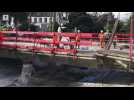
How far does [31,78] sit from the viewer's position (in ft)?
17.2

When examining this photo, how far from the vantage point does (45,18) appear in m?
4.13

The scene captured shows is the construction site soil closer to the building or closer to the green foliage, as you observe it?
the green foliage

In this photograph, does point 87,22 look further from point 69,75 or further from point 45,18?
point 69,75

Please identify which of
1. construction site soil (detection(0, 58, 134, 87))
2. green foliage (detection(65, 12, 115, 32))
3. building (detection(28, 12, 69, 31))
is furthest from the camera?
construction site soil (detection(0, 58, 134, 87))

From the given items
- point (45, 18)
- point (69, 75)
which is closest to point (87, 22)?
point (45, 18)

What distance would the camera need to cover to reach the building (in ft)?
12.9

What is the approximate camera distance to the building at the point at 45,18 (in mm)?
3936

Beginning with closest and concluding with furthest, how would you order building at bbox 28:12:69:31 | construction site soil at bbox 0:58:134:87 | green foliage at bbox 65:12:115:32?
building at bbox 28:12:69:31 < green foliage at bbox 65:12:115:32 < construction site soil at bbox 0:58:134:87

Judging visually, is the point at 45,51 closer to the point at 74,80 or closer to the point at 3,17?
the point at 74,80

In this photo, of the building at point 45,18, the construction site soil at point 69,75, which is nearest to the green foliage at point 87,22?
the building at point 45,18

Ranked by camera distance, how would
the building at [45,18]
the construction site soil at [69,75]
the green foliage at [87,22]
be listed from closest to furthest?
the building at [45,18], the green foliage at [87,22], the construction site soil at [69,75]

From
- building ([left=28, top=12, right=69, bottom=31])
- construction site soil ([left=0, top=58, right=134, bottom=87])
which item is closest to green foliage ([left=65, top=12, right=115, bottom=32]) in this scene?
building ([left=28, top=12, right=69, bottom=31])

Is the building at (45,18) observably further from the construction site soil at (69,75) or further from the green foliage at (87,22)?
the construction site soil at (69,75)
